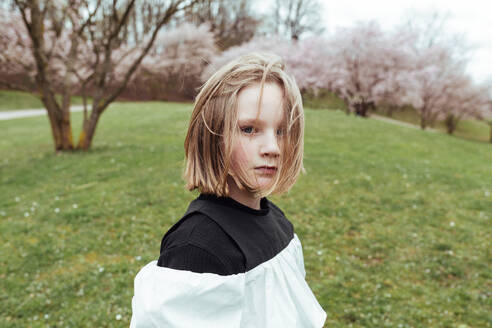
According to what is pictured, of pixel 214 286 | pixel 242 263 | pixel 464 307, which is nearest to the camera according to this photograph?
pixel 214 286

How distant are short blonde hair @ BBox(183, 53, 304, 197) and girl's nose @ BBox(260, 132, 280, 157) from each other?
7 cm

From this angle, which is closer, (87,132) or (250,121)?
(250,121)

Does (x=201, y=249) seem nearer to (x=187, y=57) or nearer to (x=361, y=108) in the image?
(x=187, y=57)

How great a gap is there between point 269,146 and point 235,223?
31cm

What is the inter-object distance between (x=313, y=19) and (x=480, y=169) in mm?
40370

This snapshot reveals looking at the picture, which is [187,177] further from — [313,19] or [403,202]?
[313,19]

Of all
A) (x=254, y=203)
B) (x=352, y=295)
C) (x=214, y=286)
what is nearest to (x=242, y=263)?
(x=214, y=286)

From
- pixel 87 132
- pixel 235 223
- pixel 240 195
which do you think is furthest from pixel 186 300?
pixel 87 132

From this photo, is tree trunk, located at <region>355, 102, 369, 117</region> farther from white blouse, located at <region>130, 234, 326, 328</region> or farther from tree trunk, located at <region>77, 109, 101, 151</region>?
white blouse, located at <region>130, 234, 326, 328</region>

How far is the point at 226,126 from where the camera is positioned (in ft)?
3.94

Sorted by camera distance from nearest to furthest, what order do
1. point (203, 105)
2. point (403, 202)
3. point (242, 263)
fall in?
point (242, 263), point (203, 105), point (403, 202)

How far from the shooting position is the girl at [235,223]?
3.27 feet

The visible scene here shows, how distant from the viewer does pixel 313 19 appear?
147 feet

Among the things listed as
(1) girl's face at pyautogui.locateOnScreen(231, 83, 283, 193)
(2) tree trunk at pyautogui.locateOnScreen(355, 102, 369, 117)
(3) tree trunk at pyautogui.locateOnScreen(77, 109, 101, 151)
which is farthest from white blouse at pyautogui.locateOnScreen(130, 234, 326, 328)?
(2) tree trunk at pyautogui.locateOnScreen(355, 102, 369, 117)
